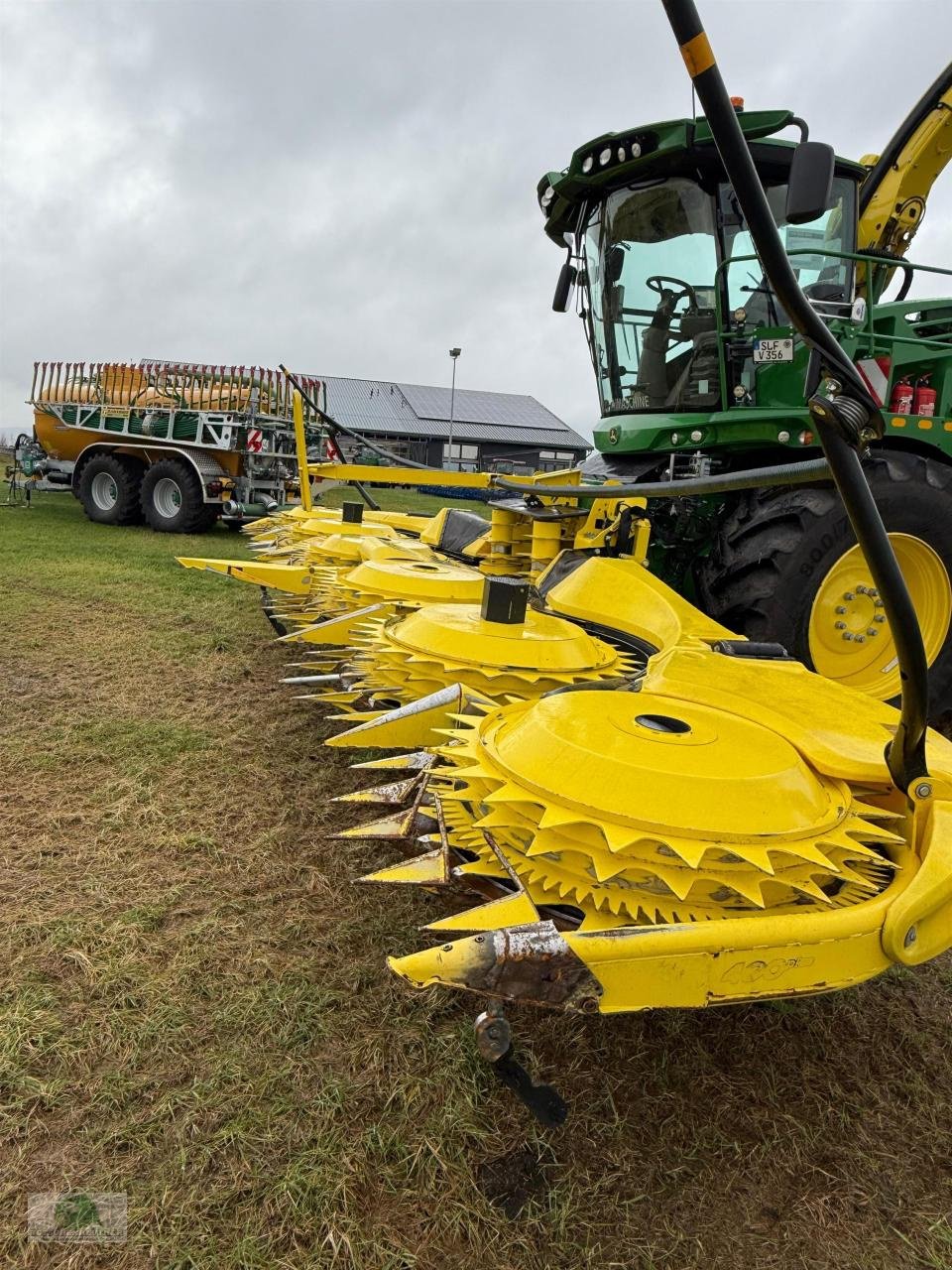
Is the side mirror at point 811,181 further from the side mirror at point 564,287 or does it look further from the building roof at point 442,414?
the building roof at point 442,414

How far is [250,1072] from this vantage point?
5.10 ft

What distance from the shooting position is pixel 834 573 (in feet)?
10.3

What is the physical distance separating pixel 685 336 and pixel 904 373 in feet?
3.93

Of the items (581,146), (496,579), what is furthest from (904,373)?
(496,579)

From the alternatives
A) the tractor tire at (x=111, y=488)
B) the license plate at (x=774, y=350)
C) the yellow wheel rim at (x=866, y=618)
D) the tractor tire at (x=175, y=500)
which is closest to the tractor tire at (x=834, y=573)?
the yellow wheel rim at (x=866, y=618)

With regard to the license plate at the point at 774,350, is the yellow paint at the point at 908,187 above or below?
above

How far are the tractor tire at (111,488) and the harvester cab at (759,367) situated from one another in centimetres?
844

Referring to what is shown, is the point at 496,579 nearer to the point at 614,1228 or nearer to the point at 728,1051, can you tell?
the point at 728,1051

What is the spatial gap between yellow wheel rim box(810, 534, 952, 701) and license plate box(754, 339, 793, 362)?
0.90 metres

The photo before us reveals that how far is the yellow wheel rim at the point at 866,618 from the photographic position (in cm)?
317

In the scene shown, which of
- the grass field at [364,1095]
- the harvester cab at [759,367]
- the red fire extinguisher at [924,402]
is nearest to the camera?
the grass field at [364,1095]

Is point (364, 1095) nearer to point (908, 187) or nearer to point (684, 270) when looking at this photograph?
point (684, 270)

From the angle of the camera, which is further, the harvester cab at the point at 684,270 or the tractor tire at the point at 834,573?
the harvester cab at the point at 684,270

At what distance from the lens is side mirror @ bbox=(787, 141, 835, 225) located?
81.8 inches
